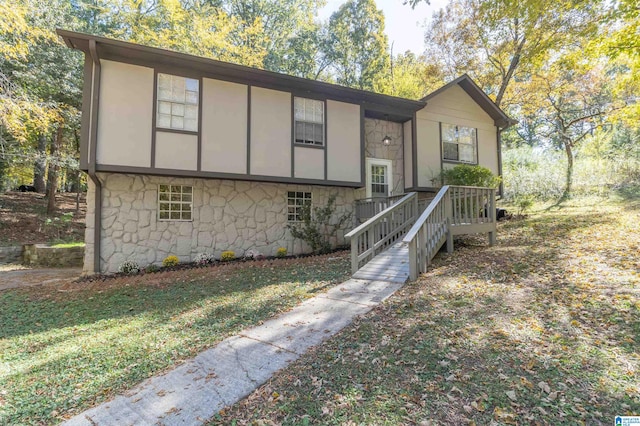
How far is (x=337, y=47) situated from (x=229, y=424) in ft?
76.7

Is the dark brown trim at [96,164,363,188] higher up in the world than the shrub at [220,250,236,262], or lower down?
higher up

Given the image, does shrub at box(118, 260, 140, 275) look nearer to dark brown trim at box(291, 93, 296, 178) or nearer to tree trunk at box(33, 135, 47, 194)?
dark brown trim at box(291, 93, 296, 178)

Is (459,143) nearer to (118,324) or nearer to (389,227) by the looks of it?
(389,227)

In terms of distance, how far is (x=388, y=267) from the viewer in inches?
248

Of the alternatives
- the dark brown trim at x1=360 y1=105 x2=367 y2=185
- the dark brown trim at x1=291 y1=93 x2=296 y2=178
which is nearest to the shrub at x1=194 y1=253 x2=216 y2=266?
the dark brown trim at x1=291 y1=93 x2=296 y2=178

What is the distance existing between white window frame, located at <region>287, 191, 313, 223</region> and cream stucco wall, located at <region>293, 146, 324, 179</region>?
0.89m

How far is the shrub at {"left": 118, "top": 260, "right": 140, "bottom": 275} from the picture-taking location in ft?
25.5

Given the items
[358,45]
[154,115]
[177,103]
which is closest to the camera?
[154,115]

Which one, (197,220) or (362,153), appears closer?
(197,220)

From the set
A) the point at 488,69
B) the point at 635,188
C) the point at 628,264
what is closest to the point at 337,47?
the point at 488,69

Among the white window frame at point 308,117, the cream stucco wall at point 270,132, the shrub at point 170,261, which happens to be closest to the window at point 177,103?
the cream stucco wall at point 270,132

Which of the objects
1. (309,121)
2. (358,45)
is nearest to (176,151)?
(309,121)

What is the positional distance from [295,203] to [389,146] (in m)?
4.05

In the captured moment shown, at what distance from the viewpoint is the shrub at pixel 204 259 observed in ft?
27.9
